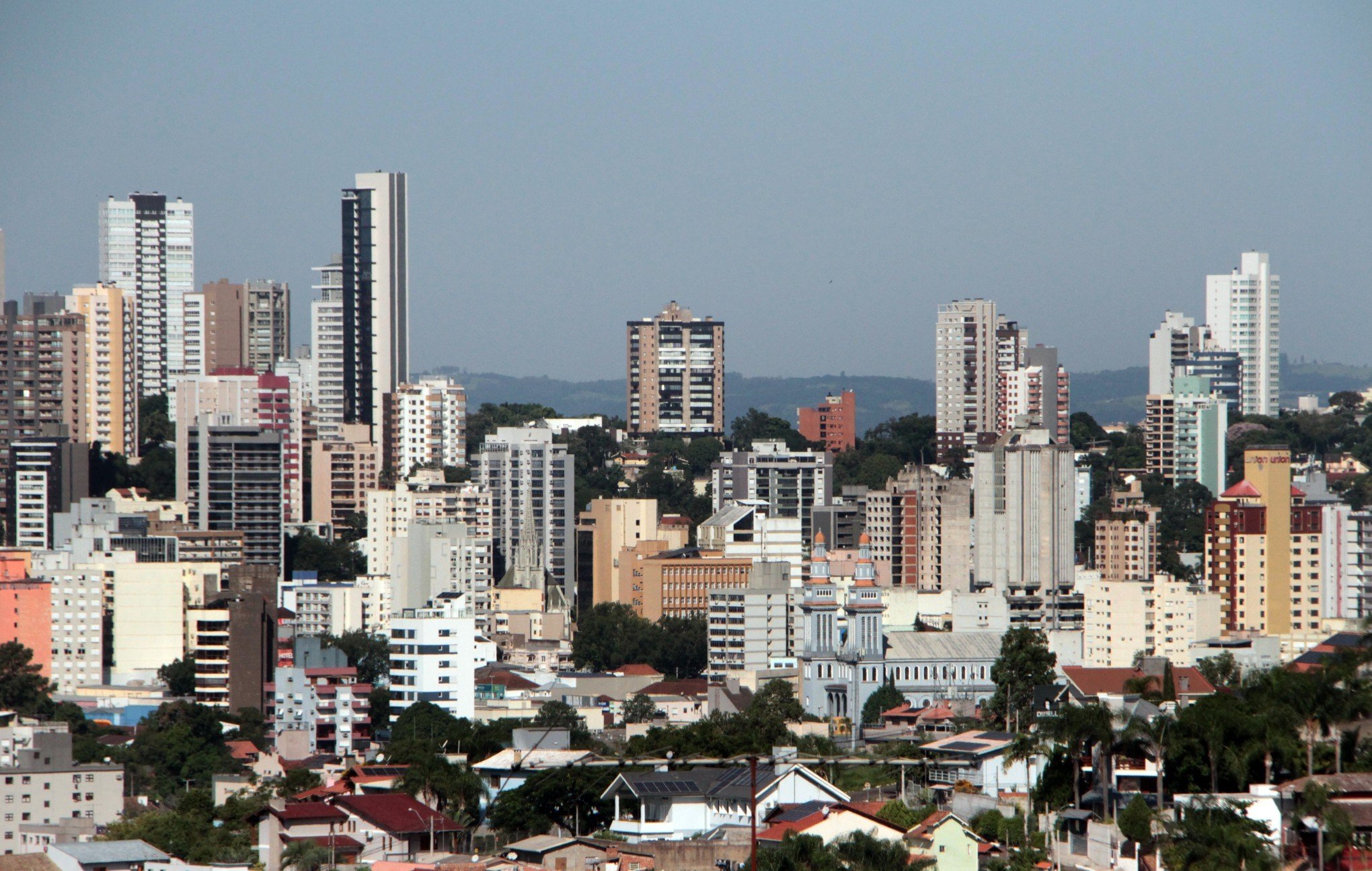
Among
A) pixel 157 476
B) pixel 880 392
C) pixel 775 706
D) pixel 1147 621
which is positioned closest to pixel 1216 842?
pixel 775 706

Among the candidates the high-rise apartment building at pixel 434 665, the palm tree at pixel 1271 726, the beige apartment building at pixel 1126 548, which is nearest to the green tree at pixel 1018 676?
the high-rise apartment building at pixel 434 665

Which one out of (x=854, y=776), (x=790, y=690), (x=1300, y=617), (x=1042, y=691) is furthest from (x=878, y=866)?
(x=1300, y=617)

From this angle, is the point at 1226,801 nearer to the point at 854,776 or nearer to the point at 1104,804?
the point at 1104,804

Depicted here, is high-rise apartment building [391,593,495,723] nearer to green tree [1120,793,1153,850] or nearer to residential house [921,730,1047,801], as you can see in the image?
residential house [921,730,1047,801]

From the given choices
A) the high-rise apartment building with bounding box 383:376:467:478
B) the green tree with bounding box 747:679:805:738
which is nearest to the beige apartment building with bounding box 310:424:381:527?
the high-rise apartment building with bounding box 383:376:467:478

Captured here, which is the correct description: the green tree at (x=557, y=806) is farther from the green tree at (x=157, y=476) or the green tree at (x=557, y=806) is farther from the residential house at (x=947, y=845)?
the green tree at (x=157, y=476)

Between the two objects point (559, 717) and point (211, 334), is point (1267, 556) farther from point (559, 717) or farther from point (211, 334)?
point (211, 334)
